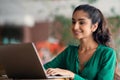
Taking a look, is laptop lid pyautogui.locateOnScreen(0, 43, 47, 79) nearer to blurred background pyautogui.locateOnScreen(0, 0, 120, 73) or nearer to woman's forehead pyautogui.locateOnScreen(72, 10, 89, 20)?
woman's forehead pyautogui.locateOnScreen(72, 10, 89, 20)

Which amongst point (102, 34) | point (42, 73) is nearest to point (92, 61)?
point (102, 34)

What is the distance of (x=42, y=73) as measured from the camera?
1.36 m

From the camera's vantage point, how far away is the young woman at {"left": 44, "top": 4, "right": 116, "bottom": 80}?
169cm

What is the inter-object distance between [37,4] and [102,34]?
164 cm

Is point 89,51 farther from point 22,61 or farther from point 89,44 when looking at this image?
point 22,61

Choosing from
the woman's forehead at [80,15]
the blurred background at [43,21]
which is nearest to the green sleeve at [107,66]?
the woman's forehead at [80,15]

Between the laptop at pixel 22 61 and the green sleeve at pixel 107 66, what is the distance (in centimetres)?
43

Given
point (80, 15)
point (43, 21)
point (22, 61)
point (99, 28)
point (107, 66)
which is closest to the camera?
point (22, 61)

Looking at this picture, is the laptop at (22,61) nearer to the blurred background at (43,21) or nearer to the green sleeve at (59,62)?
the green sleeve at (59,62)

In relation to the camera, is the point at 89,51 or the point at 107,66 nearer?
the point at 107,66

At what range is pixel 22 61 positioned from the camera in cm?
143

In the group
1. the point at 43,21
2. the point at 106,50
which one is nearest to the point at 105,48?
the point at 106,50

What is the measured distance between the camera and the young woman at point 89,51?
1688mm

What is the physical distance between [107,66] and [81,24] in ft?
1.05
